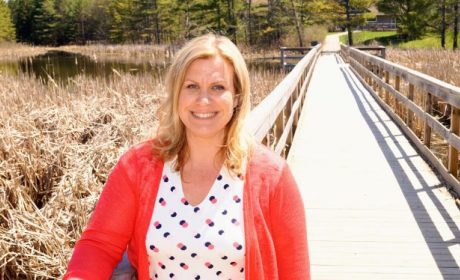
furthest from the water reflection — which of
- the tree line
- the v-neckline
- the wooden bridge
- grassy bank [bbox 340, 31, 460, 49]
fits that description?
grassy bank [bbox 340, 31, 460, 49]

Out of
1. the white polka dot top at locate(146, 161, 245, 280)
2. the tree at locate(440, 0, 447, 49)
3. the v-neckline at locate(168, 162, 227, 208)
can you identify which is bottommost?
the white polka dot top at locate(146, 161, 245, 280)

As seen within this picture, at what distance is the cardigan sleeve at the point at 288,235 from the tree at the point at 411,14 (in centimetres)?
4284

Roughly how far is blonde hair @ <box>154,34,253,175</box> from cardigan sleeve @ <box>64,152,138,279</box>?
18cm

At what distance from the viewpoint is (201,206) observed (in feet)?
5.41

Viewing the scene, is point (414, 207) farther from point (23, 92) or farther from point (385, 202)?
point (23, 92)

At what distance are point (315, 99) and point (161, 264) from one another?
352 inches

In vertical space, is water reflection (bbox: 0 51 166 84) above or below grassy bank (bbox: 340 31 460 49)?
below

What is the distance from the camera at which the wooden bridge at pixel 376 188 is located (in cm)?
314

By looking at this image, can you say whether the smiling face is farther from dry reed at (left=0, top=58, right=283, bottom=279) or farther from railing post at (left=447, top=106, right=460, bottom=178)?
railing post at (left=447, top=106, right=460, bottom=178)

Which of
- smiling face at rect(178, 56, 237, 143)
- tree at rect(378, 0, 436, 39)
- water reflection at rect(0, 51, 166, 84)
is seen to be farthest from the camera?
tree at rect(378, 0, 436, 39)

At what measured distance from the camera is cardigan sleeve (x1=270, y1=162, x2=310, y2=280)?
5.33ft

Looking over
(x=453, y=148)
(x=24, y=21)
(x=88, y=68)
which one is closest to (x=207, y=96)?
(x=453, y=148)

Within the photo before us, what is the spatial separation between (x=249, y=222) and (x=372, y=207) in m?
2.71

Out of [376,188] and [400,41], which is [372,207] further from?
[400,41]
